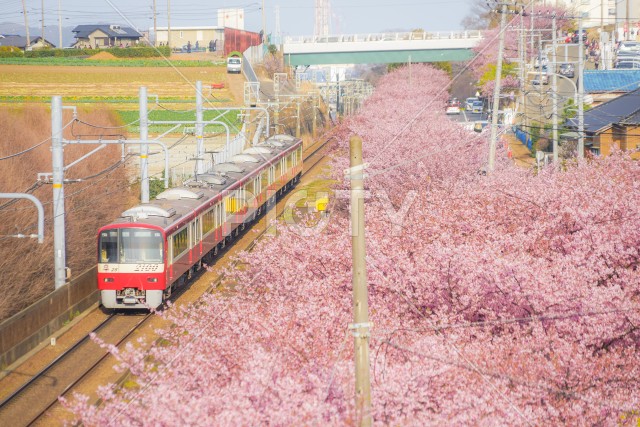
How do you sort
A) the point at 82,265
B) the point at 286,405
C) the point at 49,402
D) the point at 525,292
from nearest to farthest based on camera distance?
the point at 286,405 < the point at 525,292 < the point at 49,402 < the point at 82,265

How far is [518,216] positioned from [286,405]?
877 cm

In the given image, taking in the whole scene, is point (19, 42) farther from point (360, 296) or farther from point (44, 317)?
point (360, 296)

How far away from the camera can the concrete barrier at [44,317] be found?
15.3m

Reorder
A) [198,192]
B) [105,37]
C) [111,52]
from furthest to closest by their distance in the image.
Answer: [105,37] → [111,52] → [198,192]

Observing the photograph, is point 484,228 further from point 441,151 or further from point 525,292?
point 441,151

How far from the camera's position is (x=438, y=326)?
411 inches

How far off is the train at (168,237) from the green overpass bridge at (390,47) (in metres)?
42.3

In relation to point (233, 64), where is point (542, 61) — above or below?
below

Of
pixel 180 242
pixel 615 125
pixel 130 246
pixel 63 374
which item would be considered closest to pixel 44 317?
pixel 130 246

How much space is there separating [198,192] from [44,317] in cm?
560

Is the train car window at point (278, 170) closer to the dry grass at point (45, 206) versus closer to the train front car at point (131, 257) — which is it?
the dry grass at point (45, 206)

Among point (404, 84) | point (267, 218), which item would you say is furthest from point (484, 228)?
point (404, 84)

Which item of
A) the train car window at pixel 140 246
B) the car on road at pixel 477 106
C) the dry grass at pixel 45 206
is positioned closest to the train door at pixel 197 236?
the train car window at pixel 140 246

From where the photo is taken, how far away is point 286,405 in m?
7.40
